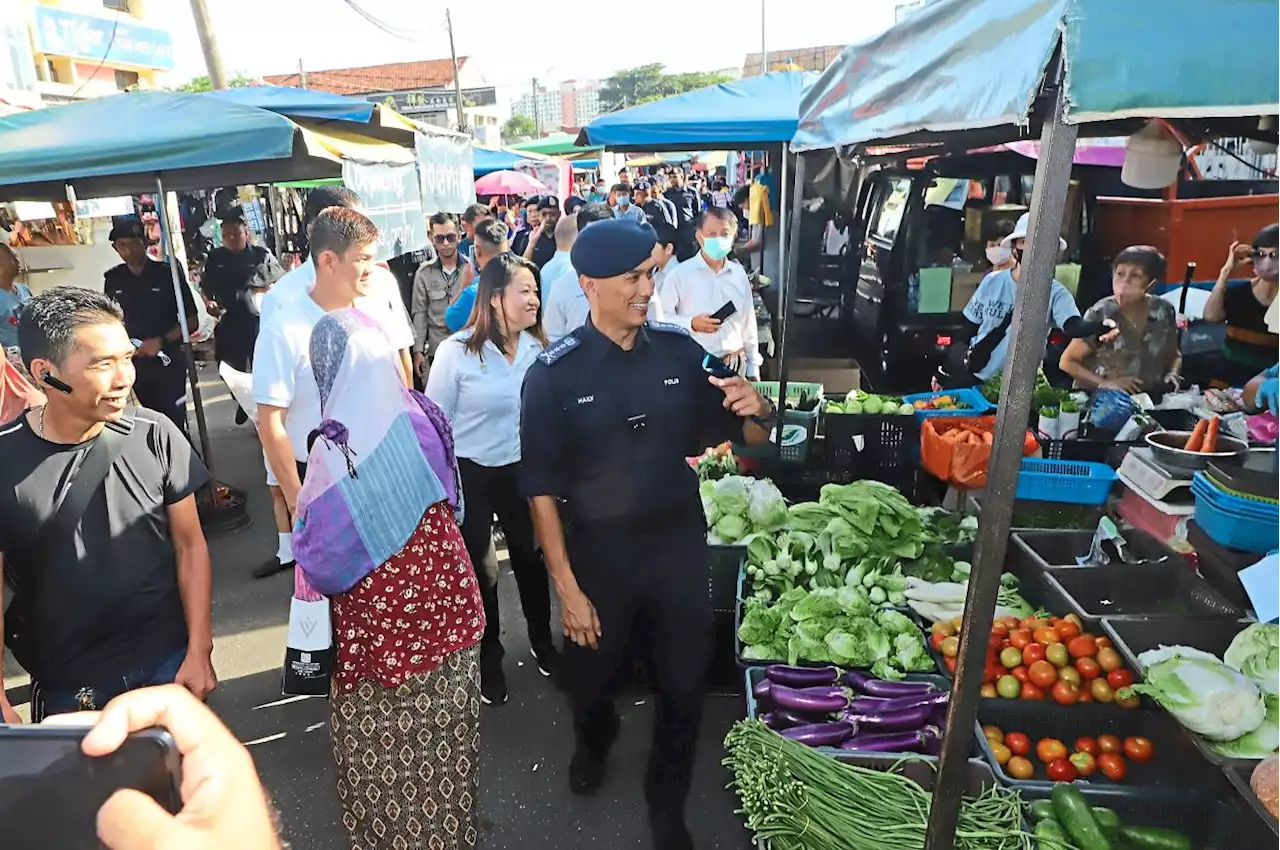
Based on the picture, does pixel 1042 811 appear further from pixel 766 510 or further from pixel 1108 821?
pixel 766 510

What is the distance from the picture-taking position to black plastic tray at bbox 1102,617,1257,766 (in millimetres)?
3090

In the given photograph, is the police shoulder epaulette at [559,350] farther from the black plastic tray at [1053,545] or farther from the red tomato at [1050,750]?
the black plastic tray at [1053,545]

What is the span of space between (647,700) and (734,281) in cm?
315

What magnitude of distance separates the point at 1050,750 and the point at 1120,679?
1.29 ft

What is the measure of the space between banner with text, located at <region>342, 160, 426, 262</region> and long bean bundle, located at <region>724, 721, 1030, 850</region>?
412 cm

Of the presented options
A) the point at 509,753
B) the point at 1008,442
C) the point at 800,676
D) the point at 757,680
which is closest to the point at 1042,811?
the point at 800,676

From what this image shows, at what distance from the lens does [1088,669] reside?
9.84ft

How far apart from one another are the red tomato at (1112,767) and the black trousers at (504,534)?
2.40 m

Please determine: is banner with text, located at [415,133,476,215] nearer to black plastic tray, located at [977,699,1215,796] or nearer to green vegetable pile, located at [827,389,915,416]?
green vegetable pile, located at [827,389,915,416]

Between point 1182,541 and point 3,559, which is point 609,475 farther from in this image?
point 1182,541

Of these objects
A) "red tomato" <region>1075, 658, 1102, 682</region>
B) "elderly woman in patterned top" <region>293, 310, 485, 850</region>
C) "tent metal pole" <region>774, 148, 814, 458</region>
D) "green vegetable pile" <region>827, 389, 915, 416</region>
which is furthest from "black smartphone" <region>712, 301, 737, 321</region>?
"elderly woman in patterned top" <region>293, 310, 485, 850</region>

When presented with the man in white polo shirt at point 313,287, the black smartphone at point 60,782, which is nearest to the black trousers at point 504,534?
the man in white polo shirt at point 313,287

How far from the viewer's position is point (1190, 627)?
10.2 feet

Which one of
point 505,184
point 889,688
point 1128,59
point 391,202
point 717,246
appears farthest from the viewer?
point 505,184
